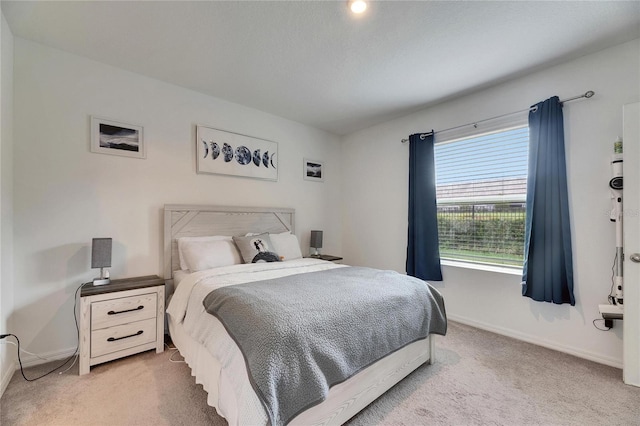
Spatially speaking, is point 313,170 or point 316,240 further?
point 313,170

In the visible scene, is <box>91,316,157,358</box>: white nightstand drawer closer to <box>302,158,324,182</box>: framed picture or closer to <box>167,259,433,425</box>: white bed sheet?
<box>167,259,433,425</box>: white bed sheet

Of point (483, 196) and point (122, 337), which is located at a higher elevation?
point (483, 196)

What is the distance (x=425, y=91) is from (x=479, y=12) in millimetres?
1154

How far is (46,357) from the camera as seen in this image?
2.22 metres

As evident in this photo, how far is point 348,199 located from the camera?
14.7 feet

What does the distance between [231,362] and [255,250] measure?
156cm

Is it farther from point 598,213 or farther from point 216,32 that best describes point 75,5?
point 598,213

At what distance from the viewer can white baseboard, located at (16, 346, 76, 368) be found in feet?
6.99

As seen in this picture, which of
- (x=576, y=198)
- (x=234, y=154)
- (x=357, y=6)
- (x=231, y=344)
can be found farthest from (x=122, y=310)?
(x=576, y=198)

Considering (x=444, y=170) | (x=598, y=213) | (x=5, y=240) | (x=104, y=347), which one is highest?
(x=444, y=170)

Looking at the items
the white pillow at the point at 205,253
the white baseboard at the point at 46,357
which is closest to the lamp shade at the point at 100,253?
the white pillow at the point at 205,253

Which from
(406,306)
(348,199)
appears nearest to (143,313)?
(406,306)

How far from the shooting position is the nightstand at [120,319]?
6.75 ft

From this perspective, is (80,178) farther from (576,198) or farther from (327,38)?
(576,198)
